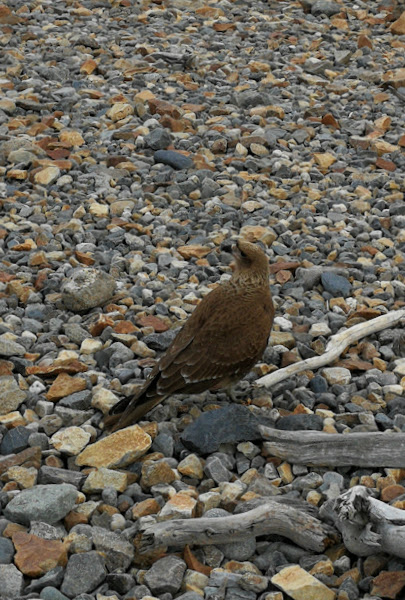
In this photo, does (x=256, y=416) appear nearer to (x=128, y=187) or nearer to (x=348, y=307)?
(x=348, y=307)

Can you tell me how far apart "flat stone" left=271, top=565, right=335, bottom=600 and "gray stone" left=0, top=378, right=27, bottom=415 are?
5.90ft

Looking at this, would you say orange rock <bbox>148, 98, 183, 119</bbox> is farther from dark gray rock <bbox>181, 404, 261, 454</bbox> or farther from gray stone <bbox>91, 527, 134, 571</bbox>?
gray stone <bbox>91, 527, 134, 571</bbox>

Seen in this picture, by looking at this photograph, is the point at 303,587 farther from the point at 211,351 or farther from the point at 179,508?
the point at 211,351

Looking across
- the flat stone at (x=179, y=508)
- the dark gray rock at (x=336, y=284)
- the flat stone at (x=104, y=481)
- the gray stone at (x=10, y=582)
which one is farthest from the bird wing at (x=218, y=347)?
the dark gray rock at (x=336, y=284)

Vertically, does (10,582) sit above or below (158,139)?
above

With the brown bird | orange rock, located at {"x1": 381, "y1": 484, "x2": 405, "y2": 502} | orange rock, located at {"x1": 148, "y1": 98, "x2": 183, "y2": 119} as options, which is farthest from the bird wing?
orange rock, located at {"x1": 148, "y1": 98, "x2": 183, "y2": 119}

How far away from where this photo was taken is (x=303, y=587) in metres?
3.54

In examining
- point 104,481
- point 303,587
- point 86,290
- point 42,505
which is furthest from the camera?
point 86,290

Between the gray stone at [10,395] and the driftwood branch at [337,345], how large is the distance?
1.29 metres

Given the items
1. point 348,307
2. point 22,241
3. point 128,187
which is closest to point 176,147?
point 128,187

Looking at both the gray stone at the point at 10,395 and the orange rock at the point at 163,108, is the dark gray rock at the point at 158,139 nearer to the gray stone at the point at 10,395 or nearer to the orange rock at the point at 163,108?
the orange rock at the point at 163,108

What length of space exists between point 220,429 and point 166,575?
3.13 ft

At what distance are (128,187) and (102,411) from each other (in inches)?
117

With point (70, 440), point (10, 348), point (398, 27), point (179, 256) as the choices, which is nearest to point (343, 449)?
point (70, 440)
